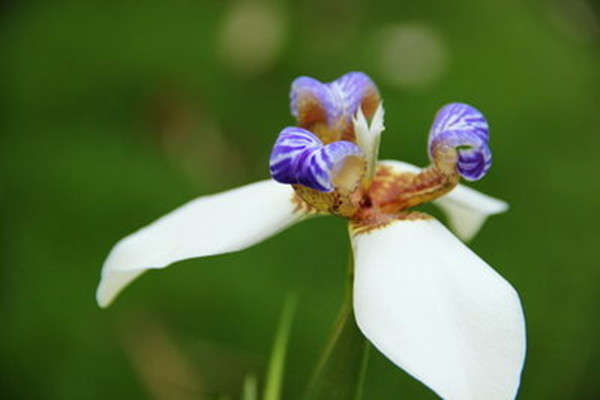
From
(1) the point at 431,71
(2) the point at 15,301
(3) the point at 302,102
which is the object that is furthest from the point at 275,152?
(1) the point at 431,71

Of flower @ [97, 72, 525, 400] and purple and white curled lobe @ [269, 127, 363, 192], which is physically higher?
purple and white curled lobe @ [269, 127, 363, 192]

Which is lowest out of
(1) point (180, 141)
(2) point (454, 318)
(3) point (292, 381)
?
(3) point (292, 381)

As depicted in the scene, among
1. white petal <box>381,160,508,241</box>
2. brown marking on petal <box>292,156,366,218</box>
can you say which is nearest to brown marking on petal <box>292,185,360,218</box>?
brown marking on petal <box>292,156,366,218</box>

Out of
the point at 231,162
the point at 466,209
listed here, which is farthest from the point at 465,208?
the point at 231,162

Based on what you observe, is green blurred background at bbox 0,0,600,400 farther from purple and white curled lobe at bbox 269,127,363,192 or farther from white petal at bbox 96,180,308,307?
purple and white curled lobe at bbox 269,127,363,192

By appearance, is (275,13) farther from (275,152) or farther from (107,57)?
(275,152)

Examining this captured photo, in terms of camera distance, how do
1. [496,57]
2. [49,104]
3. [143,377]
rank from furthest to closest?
[496,57] < [49,104] < [143,377]

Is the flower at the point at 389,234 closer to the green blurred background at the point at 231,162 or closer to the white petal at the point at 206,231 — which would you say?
the white petal at the point at 206,231

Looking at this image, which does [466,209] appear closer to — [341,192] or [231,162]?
[341,192]
